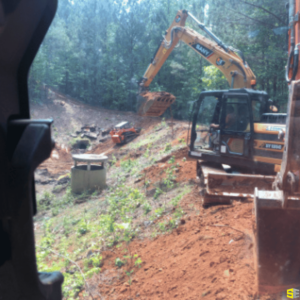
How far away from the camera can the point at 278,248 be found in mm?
3182

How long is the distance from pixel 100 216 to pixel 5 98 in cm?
750

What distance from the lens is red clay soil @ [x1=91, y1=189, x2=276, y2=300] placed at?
3910 millimetres

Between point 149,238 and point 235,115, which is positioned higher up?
point 235,115

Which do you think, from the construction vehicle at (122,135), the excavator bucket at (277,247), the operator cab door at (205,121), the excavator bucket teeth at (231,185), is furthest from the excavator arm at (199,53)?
the excavator bucket at (277,247)

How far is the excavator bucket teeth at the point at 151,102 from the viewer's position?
14156mm

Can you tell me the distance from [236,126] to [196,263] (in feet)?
12.8

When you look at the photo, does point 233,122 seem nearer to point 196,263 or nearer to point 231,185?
point 231,185

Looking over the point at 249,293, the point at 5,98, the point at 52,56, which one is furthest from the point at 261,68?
the point at 52,56

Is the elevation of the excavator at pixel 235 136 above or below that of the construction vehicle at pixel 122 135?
above

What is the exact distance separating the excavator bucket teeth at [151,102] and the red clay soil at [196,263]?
861 centimetres

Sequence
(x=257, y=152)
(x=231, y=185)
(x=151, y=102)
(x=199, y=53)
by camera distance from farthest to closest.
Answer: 1. (x=151, y=102)
2. (x=199, y=53)
3. (x=257, y=152)
4. (x=231, y=185)

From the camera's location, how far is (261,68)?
645 inches

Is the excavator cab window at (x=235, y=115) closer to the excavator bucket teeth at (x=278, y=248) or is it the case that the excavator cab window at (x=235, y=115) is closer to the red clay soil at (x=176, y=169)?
the red clay soil at (x=176, y=169)

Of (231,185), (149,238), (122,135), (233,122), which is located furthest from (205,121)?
(122,135)
